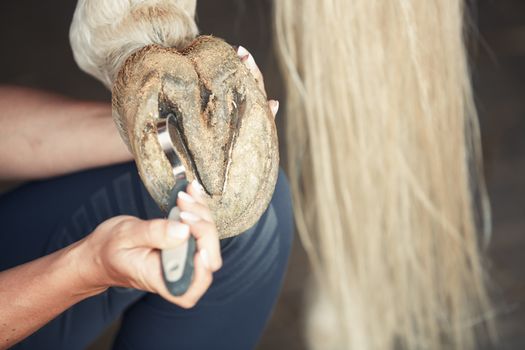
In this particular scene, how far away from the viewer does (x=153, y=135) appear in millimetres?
483

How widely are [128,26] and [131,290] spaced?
23cm

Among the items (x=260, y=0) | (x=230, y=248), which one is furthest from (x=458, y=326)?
(x=260, y=0)

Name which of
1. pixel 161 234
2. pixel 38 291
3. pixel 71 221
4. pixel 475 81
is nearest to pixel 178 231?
pixel 161 234

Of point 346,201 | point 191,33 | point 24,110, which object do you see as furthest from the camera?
point 346,201

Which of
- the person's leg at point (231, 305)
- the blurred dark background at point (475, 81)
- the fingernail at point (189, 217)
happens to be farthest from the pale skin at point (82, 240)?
the blurred dark background at point (475, 81)

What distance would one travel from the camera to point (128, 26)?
1.90 ft

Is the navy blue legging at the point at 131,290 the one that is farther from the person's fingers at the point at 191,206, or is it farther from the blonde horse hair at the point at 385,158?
the person's fingers at the point at 191,206

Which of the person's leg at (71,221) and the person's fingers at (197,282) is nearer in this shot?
the person's fingers at (197,282)

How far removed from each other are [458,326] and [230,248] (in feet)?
1.40

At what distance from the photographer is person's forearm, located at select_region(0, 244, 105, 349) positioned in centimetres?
50

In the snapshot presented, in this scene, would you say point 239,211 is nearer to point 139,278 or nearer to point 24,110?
point 139,278

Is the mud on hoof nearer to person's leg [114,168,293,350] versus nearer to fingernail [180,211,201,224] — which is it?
fingernail [180,211,201,224]

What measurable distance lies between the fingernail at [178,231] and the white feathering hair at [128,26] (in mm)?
185

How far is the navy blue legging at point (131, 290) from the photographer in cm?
68
